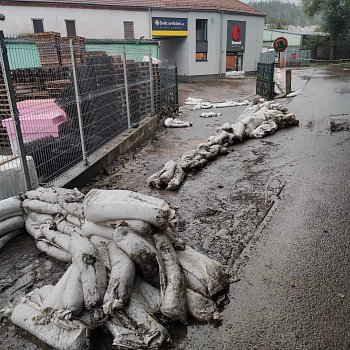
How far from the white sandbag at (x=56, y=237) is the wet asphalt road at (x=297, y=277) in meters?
1.46

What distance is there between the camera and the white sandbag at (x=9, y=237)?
3564 mm

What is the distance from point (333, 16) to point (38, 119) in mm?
42951

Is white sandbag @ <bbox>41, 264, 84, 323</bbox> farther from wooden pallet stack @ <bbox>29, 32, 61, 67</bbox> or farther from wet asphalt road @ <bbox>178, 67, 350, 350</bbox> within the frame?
wooden pallet stack @ <bbox>29, 32, 61, 67</bbox>

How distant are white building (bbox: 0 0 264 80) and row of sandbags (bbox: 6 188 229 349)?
68.6ft

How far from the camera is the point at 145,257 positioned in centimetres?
255

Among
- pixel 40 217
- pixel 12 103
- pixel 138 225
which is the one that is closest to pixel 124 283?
pixel 138 225

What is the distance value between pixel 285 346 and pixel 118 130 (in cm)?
591

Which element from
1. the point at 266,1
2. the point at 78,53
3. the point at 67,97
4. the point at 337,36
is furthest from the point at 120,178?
the point at 266,1

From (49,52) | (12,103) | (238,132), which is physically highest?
(49,52)

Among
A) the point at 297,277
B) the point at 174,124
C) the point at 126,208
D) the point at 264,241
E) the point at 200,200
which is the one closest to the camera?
the point at 126,208

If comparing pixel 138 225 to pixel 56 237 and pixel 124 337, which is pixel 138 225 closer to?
pixel 124 337

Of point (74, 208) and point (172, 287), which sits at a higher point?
point (74, 208)

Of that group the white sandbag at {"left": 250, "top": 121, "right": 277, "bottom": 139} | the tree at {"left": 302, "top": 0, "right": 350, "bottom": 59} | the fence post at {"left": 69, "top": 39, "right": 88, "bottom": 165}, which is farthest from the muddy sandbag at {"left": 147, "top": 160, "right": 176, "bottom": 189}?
the tree at {"left": 302, "top": 0, "right": 350, "bottom": 59}

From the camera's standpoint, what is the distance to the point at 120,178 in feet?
19.0
